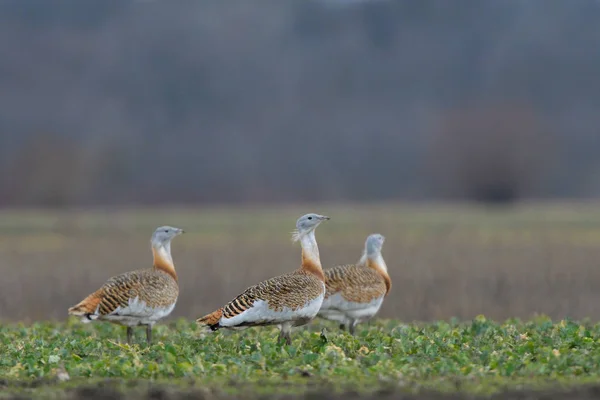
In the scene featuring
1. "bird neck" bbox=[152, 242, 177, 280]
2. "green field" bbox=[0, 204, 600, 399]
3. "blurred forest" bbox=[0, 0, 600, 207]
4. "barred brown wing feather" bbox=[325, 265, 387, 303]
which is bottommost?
"green field" bbox=[0, 204, 600, 399]

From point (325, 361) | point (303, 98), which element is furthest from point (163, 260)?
point (303, 98)

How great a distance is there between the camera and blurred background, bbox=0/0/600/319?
4791cm

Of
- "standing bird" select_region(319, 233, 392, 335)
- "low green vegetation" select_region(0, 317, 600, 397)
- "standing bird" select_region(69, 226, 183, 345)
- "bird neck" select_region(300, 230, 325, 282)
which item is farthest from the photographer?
"standing bird" select_region(319, 233, 392, 335)

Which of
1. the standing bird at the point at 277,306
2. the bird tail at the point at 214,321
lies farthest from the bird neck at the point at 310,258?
the bird tail at the point at 214,321

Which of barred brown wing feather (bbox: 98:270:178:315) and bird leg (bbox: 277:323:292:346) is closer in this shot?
bird leg (bbox: 277:323:292:346)

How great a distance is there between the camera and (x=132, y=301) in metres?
10.8

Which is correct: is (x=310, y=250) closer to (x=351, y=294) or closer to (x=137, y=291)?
(x=351, y=294)

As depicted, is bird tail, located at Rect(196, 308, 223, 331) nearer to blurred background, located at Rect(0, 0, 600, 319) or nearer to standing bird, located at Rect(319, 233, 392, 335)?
standing bird, located at Rect(319, 233, 392, 335)

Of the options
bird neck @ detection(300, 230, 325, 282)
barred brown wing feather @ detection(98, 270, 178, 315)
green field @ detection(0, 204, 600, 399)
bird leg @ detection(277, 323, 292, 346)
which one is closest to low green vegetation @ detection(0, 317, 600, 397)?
green field @ detection(0, 204, 600, 399)

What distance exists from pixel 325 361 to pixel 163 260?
384cm

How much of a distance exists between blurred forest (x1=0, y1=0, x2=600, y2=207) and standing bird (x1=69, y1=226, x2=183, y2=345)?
52.0m

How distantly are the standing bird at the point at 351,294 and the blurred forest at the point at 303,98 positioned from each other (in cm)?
5220

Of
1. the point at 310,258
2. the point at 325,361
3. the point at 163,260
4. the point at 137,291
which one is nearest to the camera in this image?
the point at 325,361

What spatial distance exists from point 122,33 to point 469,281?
3818 inches
